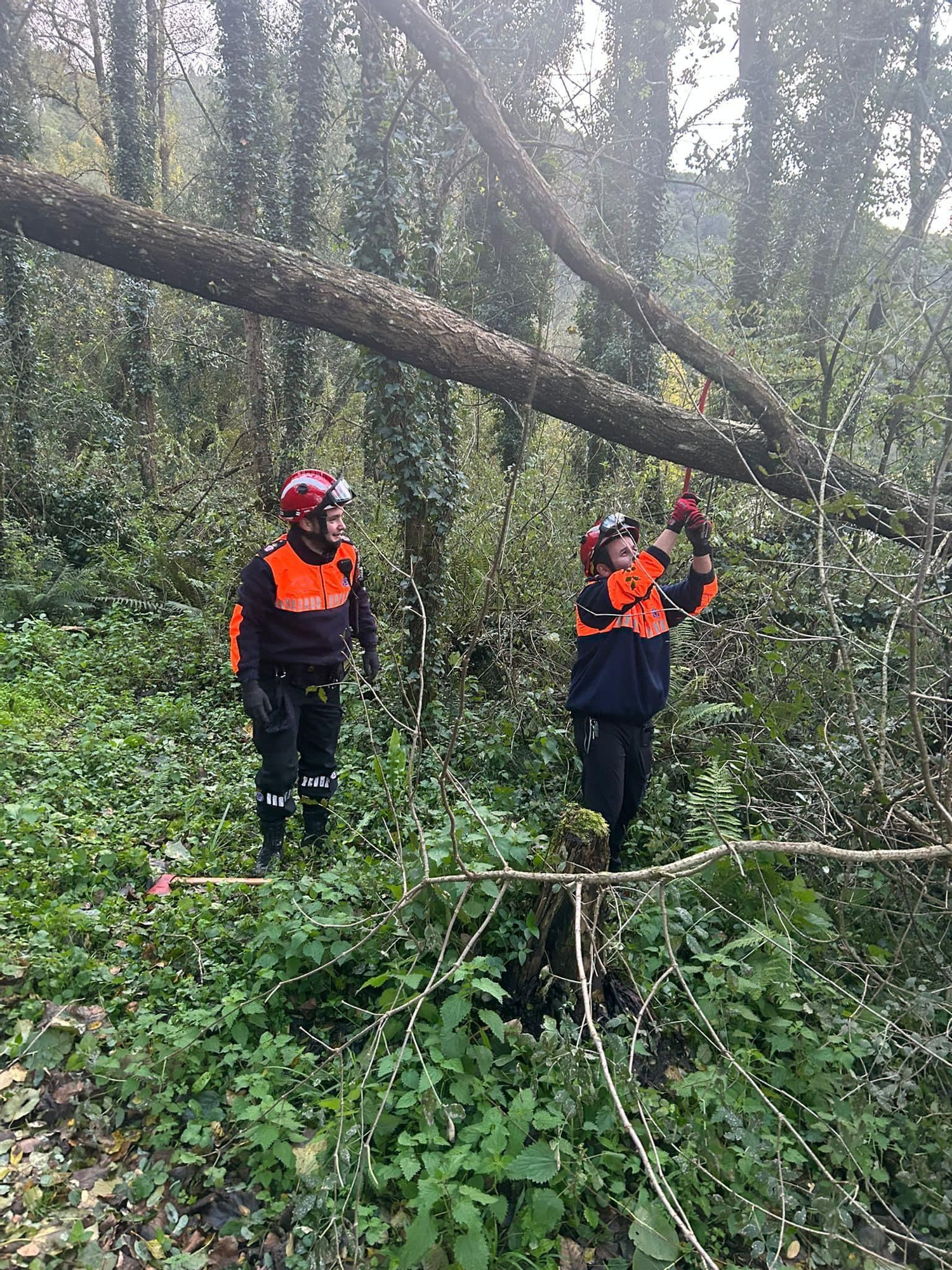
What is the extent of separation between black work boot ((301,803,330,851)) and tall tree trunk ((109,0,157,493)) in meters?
9.83

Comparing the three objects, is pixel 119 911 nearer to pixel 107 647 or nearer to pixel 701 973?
pixel 701 973

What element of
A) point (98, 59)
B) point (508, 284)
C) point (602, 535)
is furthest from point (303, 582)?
point (98, 59)

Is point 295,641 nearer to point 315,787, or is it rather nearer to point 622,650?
point 315,787

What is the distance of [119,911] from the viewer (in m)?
3.45

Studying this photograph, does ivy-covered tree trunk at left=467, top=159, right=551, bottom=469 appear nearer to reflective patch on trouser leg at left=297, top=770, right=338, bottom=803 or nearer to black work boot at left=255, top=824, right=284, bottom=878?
reflective patch on trouser leg at left=297, top=770, right=338, bottom=803

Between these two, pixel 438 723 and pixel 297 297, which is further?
pixel 438 723

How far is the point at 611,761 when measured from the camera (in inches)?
152

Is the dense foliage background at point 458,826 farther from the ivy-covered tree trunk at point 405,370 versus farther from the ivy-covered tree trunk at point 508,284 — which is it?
the ivy-covered tree trunk at point 508,284

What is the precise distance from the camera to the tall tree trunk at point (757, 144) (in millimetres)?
15031

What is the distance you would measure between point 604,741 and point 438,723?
1.90m

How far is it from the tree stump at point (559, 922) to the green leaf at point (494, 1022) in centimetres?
30

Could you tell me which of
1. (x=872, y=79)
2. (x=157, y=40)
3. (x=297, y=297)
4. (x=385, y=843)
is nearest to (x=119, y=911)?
(x=385, y=843)

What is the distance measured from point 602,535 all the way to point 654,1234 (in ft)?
9.44

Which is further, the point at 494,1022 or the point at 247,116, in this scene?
the point at 247,116
